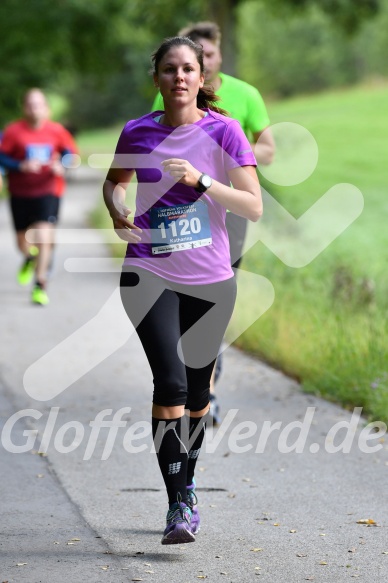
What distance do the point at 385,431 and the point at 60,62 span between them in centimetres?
3403

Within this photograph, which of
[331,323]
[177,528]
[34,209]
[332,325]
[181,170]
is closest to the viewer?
[181,170]

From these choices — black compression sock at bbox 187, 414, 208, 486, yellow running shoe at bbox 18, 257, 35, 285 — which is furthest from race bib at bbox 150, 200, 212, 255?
yellow running shoe at bbox 18, 257, 35, 285

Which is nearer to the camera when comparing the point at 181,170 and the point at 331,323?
the point at 181,170

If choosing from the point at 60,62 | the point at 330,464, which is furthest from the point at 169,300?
the point at 60,62

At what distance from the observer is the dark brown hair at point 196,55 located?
4.79 meters

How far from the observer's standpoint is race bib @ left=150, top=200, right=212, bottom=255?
15.5ft

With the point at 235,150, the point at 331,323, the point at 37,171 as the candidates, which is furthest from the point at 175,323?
the point at 37,171

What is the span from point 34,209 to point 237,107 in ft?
19.6

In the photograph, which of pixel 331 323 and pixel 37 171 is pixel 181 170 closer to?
pixel 331 323

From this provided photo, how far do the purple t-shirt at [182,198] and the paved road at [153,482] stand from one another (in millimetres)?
1108

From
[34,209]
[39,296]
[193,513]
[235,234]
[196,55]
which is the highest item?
[196,55]

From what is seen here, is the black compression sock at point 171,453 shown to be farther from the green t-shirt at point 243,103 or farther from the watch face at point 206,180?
the green t-shirt at point 243,103

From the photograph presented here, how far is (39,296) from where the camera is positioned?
473 inches

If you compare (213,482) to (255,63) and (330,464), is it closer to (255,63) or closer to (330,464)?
(330,464)
